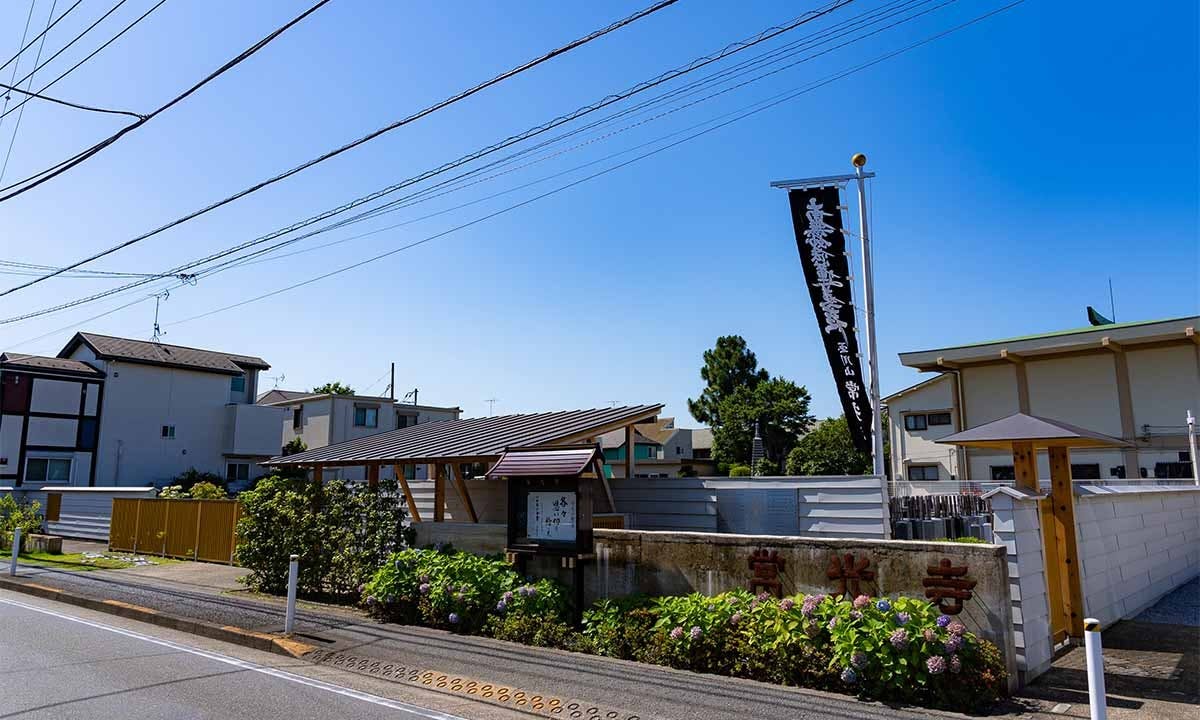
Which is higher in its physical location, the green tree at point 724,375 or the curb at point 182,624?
the green tree at point 724,375

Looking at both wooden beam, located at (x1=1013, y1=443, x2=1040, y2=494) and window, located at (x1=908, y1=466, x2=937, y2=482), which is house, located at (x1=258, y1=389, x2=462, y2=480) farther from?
wooden beam, located at (x1=1013, y1=443, x2=1040, y2=494)

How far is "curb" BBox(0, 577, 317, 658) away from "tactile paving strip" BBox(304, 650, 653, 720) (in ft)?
1.88

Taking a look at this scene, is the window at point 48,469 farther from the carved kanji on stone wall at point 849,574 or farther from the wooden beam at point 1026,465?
the wooden beam at point 1026,465

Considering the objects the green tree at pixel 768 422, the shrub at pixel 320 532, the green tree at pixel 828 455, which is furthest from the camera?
the green tree at pixel 768 422

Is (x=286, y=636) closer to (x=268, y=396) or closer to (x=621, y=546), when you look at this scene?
(x=621, y=546)

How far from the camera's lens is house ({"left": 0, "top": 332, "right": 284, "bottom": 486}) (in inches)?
1403

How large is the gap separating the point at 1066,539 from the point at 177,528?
2024 cm

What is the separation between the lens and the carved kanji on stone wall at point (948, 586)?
7363mm

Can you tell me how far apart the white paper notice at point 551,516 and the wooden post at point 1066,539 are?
5752mm

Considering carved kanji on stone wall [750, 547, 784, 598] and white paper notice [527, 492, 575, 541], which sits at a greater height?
white paper notice [527, 492, 575, 541]

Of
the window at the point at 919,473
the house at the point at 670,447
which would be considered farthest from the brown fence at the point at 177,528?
the house at the point at 670,447

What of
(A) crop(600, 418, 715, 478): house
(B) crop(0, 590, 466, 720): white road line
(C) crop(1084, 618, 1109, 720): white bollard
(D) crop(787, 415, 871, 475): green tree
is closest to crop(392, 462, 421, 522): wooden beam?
(B) crop(0, 590, 466, 720): white road line

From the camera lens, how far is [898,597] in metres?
7.84

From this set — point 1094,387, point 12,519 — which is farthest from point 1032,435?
point 12,519
